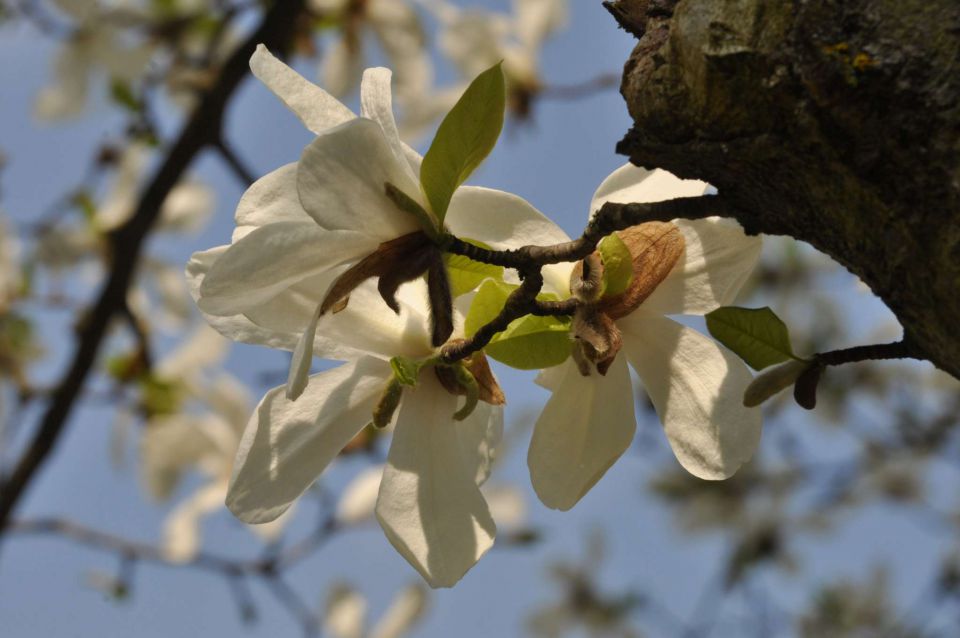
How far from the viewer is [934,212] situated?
0.38 meters

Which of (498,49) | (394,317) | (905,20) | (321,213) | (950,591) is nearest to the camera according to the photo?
(905,20)

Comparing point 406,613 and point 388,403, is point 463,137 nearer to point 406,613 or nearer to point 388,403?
point 388,403

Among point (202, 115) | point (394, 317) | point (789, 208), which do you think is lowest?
point (202, 115)

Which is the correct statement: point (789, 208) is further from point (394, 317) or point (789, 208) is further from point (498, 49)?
point (498, 49)

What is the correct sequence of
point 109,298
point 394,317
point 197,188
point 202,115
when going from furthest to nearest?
point 197,188 → point 109,298 → point 202,115 → point 394,317

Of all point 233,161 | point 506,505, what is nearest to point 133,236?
point 233,161

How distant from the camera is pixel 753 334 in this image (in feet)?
1.85

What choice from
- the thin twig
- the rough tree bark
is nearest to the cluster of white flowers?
the rough tree bark

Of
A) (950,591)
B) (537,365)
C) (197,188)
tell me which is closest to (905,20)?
(537,365)

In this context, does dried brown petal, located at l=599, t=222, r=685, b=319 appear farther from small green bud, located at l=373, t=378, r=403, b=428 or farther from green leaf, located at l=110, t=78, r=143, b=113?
green leaf, located at l=110, t=78, r=143, b=113

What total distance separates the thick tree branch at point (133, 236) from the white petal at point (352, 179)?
1092 millimetres

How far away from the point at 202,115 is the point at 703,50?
125 centimetres

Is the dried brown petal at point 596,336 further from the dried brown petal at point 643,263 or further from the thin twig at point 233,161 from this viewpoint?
the thin twig at point 233,161

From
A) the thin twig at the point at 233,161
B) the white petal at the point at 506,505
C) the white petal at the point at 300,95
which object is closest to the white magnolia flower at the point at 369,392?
the white petal at the point at 300,95
